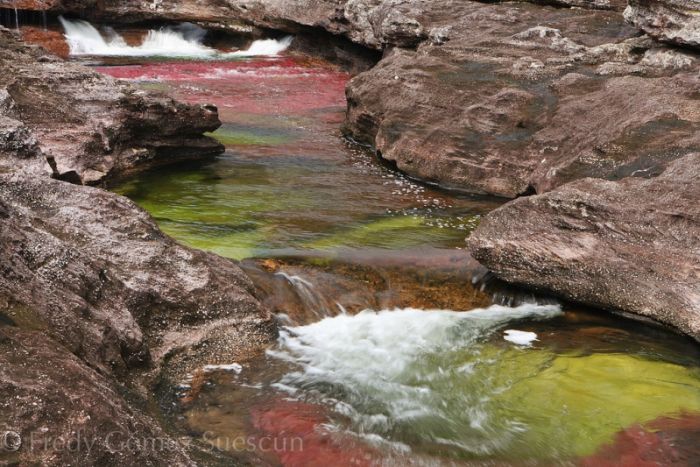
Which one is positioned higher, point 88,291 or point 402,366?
point 88,291

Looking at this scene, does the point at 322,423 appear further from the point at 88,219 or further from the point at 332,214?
the point at 332,214

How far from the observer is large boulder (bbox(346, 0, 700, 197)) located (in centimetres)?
941

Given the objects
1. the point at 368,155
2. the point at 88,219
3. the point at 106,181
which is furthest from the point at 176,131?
the point at 88,219

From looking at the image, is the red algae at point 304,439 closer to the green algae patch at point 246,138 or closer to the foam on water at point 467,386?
the foam on water at point 467,386

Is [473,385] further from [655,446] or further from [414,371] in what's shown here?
[655,446]

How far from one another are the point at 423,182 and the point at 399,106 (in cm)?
167

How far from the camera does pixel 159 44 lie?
26859mm

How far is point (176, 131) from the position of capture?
11.7 metres

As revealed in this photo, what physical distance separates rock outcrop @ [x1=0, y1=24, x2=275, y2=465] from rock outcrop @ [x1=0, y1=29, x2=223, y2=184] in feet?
0.08

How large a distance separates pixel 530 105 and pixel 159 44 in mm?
18822

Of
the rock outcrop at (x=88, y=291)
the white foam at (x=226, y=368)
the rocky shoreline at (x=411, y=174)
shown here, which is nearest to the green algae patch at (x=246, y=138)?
the rocky shoreline at (x=411, y=174)

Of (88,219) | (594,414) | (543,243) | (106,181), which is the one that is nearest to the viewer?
(594,414)

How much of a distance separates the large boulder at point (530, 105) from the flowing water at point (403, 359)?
0.86 meters

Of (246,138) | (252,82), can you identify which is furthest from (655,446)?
(252,82)
